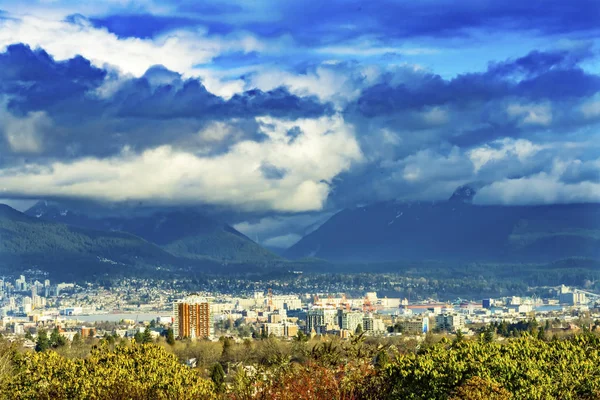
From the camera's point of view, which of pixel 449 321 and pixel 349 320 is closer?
pixel 449 321

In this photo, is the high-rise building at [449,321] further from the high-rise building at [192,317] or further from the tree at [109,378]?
the tree at [109,378]

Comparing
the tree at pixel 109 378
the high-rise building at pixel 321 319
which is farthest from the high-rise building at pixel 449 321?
the tree at pixel 109 378

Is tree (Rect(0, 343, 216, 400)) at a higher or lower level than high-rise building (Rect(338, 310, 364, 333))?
lower

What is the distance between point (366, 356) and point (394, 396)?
60.3 inches

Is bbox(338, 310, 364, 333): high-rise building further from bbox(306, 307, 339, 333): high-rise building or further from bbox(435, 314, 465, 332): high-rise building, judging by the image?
bbox(435, 314, 465, 332): high-rise building

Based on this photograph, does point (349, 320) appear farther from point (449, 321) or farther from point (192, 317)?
point (192, 317)

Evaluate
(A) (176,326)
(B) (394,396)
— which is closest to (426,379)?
(B) (394,396)


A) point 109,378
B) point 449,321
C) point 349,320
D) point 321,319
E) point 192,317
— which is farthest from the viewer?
point 321,319

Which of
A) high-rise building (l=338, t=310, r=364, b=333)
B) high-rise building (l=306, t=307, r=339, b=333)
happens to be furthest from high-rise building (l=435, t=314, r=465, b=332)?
high-rise building (l=306, t=307, r=339, b=333)

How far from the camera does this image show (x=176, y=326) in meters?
160

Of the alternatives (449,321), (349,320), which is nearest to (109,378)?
(349,320)

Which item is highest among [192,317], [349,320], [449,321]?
[192,317]

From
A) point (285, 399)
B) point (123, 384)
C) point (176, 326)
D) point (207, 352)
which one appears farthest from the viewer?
point (176, 326)

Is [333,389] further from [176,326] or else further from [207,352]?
[176,326]
